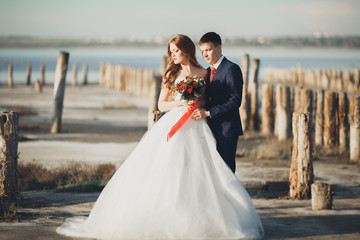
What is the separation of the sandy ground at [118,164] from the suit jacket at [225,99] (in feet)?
3.97

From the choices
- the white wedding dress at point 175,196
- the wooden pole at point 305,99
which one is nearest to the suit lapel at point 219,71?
the white wedding dress at point 175,196

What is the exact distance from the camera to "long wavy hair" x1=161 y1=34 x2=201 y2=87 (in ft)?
19.9

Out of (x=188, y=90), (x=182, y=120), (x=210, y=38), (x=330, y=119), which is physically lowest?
(x=330, y=119)

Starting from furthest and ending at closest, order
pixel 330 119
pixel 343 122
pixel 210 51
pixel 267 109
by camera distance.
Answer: pixel 267 109, pixel 330 119, pixel 343 122, pixel 210 51

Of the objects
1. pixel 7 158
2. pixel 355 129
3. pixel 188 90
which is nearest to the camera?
pixel 188 90

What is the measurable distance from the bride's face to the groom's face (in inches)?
8.9

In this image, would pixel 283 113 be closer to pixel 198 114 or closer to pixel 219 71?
pixel 219 71

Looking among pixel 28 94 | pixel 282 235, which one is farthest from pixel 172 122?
pixel 28 94

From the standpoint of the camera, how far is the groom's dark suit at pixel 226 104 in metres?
6.13

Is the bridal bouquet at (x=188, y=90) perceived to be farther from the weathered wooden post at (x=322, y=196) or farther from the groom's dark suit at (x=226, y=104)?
A: the weathered wooden post at (x=322, y=196)

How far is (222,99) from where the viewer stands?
622cm

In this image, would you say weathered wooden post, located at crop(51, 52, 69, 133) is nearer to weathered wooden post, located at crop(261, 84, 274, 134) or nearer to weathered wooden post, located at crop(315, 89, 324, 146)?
weathered wooden post, located at crop(261, 84, 274, 134)

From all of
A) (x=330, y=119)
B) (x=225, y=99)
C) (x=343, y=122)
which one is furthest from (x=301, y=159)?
(x=330, y=119)

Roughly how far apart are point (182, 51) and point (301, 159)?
289 centimetres
